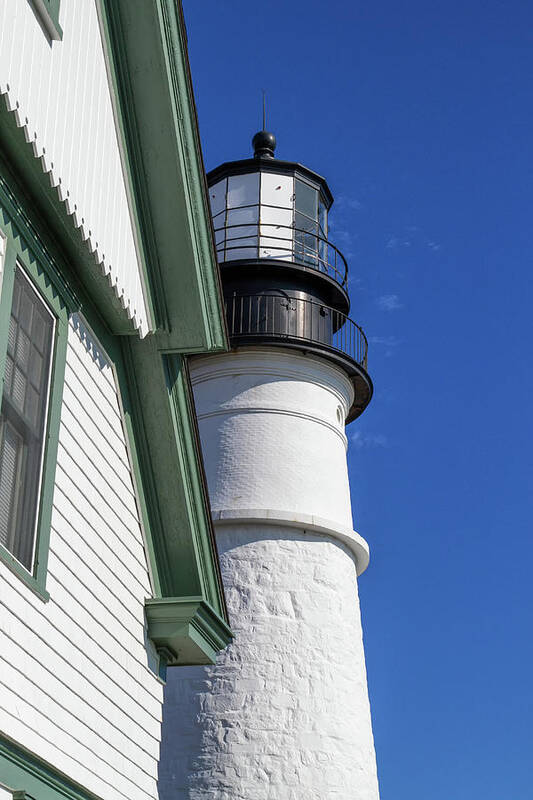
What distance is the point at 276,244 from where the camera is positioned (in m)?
18.1

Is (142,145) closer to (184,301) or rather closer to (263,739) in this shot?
(184,301)

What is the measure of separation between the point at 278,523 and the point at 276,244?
5.29 meters

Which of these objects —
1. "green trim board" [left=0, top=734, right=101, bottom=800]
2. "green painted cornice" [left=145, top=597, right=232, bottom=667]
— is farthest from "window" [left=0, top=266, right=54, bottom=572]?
"green painted cornice" [left=145, top=597, right=232, bottom=667]

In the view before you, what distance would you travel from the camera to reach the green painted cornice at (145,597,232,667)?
6836 millimetres

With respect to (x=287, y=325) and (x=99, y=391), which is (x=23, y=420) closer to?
(x=99, y=391)

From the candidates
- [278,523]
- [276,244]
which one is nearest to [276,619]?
[278,523]

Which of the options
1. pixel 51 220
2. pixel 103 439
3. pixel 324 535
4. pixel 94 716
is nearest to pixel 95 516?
pixel 103 439

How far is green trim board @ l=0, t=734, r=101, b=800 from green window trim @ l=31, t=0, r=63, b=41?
363 centimetres

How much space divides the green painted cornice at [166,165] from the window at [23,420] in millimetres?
1523

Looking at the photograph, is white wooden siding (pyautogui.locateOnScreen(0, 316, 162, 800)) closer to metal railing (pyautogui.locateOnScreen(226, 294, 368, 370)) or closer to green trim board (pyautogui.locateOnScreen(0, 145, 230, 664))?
green trim board (pyautogui.locateOnScreen(0, 145, 230, 664))

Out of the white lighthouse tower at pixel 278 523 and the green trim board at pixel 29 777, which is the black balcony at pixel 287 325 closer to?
the white lighthouse tower at pixel 278 523

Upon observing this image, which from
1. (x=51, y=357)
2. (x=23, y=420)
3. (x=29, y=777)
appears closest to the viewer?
(x=29, y=777)

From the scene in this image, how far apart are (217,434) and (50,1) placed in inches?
427

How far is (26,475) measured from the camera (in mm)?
5352
